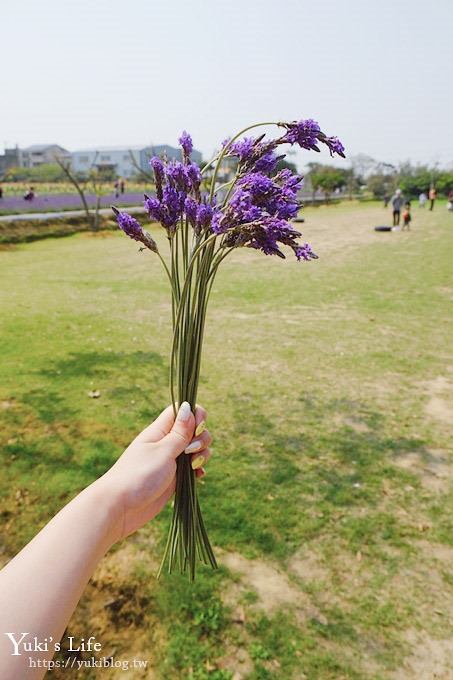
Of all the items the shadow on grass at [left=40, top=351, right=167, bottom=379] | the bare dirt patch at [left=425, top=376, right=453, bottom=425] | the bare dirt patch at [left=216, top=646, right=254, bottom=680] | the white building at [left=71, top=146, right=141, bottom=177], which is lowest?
the bare dirt patch at [left=216, top=646, right=254, bottom=680]

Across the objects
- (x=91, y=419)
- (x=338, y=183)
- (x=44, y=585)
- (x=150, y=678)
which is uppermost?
(x=338, y=183)

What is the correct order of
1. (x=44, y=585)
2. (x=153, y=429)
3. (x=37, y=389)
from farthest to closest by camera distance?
1. (x=37, y=389)
2. (x=153, y=429)
3. (x=44, y=585)

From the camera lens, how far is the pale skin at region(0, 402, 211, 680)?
1137 mm

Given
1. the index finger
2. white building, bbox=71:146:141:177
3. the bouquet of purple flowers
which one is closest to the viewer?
the bouquet of purple flowers

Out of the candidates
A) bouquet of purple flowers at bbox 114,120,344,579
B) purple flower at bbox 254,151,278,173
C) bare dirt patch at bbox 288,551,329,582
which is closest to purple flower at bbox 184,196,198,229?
bouquet of purple flowers at bbox 114,120,344,579

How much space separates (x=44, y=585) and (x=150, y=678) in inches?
66.9

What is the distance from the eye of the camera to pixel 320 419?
527 cm

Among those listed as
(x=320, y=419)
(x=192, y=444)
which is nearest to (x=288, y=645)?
(x=192, y=444)

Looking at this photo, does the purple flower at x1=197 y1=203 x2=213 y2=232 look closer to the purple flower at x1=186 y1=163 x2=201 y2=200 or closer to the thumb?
the purple flower at x1=186 y1=163 x2=201 y2=200

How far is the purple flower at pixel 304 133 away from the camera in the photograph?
1.65 metres

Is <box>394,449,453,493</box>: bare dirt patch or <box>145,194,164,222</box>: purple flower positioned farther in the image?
<box>394,449,453,493</box>: bare dirt patch

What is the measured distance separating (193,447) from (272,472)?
2.45 m

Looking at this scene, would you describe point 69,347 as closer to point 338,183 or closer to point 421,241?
point 421,241

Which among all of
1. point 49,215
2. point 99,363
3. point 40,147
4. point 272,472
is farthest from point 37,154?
point 272,472
